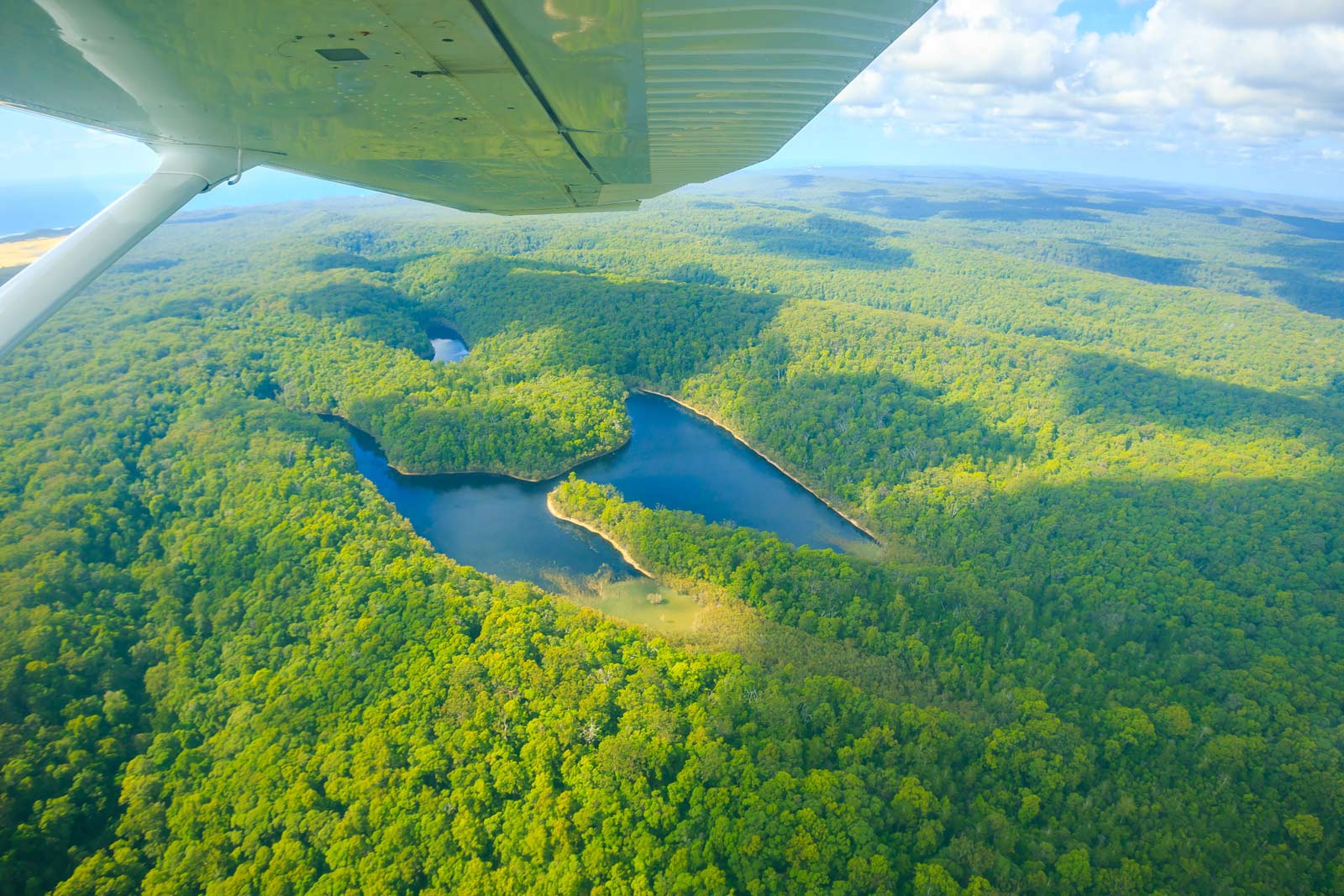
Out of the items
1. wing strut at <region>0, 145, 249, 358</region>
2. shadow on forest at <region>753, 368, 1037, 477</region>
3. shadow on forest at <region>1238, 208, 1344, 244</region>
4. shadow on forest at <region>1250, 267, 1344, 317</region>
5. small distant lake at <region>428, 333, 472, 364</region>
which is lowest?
shadow on forest at <region>753, 368, 1037, 477</region>

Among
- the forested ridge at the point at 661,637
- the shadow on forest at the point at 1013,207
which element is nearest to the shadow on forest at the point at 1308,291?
the shadow on forest at the point at 1013,207

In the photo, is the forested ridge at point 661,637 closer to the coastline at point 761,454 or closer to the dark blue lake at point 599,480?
the coastline at point 761,454

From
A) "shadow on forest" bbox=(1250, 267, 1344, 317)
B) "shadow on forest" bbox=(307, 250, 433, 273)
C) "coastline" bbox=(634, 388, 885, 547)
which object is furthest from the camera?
"shadow on forest" bbox=(1250, 267, 1344, 317)

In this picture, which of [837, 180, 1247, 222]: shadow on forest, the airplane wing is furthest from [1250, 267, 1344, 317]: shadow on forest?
the airplane wing

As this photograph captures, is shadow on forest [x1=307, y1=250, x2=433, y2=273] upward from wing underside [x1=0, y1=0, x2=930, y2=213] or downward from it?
downward

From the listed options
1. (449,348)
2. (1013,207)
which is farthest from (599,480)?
(1013,207)

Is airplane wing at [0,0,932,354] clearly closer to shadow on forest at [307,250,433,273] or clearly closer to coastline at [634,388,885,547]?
coastline at [634,388,885,547]

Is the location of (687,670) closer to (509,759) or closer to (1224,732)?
(509,759)
